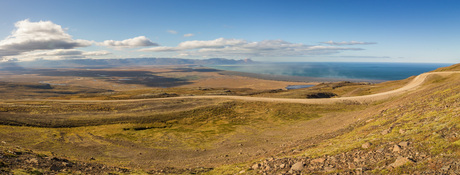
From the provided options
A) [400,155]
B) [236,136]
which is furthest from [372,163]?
[236,136]

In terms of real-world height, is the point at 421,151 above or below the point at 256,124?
above

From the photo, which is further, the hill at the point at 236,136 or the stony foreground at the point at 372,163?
the hill at the point at 236,136

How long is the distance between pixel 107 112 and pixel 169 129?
21006 mm

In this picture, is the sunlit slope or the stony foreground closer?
the stony foreground

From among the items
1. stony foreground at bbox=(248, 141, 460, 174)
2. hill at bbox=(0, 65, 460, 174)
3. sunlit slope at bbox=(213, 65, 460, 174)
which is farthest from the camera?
hill at bbox=(0, 65, 460, 174)

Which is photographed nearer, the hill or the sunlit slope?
the sunlit slope

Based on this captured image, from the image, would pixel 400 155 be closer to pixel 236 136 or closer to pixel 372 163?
pixel 372 163

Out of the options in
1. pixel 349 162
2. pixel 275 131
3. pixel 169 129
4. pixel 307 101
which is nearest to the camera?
pixel 349 162

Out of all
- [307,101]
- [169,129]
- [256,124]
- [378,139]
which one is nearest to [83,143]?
[169,129]

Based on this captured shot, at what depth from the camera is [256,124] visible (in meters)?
48.2

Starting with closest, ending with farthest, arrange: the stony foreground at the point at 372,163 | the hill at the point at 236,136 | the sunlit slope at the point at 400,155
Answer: the stony foreground at the point at 372,163 → the sunlit slope at the point at 400,155 → the hill at the point at 236,136

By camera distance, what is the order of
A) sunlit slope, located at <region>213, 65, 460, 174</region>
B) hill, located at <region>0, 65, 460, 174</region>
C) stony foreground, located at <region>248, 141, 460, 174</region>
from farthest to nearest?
hill, located at <region>0, 65, 460, 174</region> → sunlit slope, located at <region>213, 65, 460, 174</region> → stony foreground, located at <region>248, 141, 460, 174</region>

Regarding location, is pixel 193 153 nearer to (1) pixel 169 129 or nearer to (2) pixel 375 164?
(1) pixel 169 129

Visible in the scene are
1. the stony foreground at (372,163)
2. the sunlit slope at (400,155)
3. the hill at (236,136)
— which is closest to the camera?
the stony foreground at (372,163)
